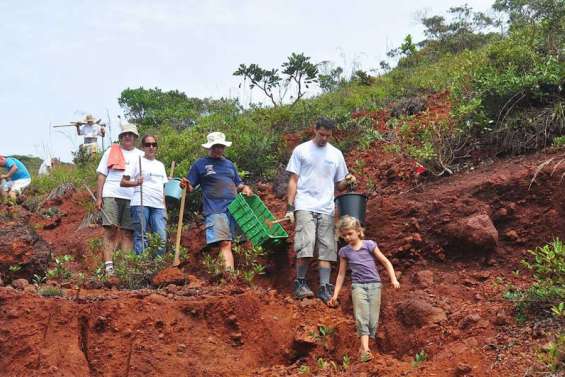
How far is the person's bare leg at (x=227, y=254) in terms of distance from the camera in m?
6.70

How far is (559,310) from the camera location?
4594 mm

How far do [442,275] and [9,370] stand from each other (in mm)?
3633

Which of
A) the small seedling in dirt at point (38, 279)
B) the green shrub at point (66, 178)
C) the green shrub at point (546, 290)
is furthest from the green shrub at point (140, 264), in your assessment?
the green shrub at point (66, 178)

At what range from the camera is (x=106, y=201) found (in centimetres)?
736

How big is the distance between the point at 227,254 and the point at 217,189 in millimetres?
690

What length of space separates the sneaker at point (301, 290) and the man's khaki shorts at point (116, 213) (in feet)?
7.13

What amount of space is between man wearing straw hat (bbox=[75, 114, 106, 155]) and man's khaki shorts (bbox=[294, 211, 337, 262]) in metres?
8.37

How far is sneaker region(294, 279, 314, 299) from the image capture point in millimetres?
6211

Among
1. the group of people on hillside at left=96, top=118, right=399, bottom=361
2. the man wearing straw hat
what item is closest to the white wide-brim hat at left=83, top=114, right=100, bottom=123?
the man wearing straw hat

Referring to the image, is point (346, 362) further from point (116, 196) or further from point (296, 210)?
point (116, 196)

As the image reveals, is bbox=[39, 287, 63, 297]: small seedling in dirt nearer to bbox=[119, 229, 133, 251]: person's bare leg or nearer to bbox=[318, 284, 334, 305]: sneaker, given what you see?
bbox=[119, 229, 133, 251]: person's bare leg

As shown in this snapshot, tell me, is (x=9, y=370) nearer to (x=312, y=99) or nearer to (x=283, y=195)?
(x=283, y=195)

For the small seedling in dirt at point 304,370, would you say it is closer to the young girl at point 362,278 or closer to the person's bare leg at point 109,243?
the young girl at point 362,278

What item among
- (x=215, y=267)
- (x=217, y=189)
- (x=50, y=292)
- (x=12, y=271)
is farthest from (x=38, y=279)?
(x=217, y=189)
